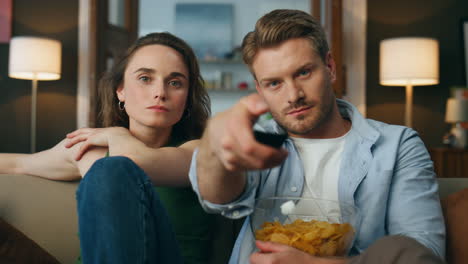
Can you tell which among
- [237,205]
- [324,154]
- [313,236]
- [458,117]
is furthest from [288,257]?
[458,117]

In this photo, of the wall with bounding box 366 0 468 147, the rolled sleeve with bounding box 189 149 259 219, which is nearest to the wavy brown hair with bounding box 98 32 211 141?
the rolled sleeve with bounding box 189 149 259 219

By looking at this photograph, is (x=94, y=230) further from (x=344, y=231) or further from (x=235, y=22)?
(x=235, y=22)

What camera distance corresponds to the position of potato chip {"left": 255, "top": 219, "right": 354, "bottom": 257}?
920 mm

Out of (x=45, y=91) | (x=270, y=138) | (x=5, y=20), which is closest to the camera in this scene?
(x=270, y=138)

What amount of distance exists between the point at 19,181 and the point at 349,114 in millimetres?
1231

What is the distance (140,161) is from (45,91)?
131 inches

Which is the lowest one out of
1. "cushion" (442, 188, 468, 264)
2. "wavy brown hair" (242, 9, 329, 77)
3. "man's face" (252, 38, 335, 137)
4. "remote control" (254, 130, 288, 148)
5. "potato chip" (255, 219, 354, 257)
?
"cushion" (442, 188, 468, 264)

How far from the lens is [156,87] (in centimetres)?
150

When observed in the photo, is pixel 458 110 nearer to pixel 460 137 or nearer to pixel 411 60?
pixel 460 137

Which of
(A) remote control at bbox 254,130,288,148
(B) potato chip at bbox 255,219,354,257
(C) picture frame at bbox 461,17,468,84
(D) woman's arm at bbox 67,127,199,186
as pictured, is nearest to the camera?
(A) remote control at bbox 254,130,288,148

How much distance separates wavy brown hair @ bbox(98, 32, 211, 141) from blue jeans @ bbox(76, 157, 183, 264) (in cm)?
57

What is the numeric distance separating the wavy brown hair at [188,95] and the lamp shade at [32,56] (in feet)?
7.29

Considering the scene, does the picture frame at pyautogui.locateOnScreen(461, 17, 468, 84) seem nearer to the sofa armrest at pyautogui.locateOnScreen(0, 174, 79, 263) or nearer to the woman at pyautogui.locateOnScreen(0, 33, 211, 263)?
the woman at pyautogui.locateOnScreen(0, 33, 211, 263)

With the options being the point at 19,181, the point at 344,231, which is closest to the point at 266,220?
the point at 344,231
